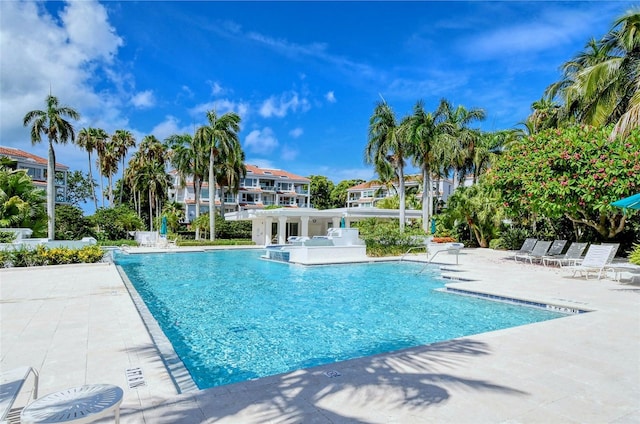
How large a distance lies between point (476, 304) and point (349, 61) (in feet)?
55.4

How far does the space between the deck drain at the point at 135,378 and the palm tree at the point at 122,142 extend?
154 ft

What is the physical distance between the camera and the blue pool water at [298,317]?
6.79 metres

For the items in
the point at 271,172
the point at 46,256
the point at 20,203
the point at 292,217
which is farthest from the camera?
the point at 271,172

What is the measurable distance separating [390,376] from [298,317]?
4.91m

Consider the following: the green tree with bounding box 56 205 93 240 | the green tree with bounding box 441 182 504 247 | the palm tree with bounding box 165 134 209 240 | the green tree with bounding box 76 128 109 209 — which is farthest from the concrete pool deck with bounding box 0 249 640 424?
the green tree with bounding box 76 128 109 209

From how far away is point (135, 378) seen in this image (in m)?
4.55

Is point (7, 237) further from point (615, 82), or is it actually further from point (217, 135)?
point (615, 82)

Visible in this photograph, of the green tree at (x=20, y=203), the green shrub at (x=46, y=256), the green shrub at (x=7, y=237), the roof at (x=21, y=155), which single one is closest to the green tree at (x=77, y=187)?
the roof at (x=21, y=155)

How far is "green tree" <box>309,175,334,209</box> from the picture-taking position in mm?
71812

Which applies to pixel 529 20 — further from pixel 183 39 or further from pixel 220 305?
pixel 220 305

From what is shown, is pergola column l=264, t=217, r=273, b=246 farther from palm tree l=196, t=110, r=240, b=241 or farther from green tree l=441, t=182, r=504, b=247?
green tree l=441, t=182, r=504, b=247

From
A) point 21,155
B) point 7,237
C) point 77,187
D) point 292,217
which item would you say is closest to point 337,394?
point 7,237

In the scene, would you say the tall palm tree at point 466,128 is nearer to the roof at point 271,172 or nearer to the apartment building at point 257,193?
the apartment building at point 257,193

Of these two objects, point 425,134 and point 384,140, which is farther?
point 384,140
